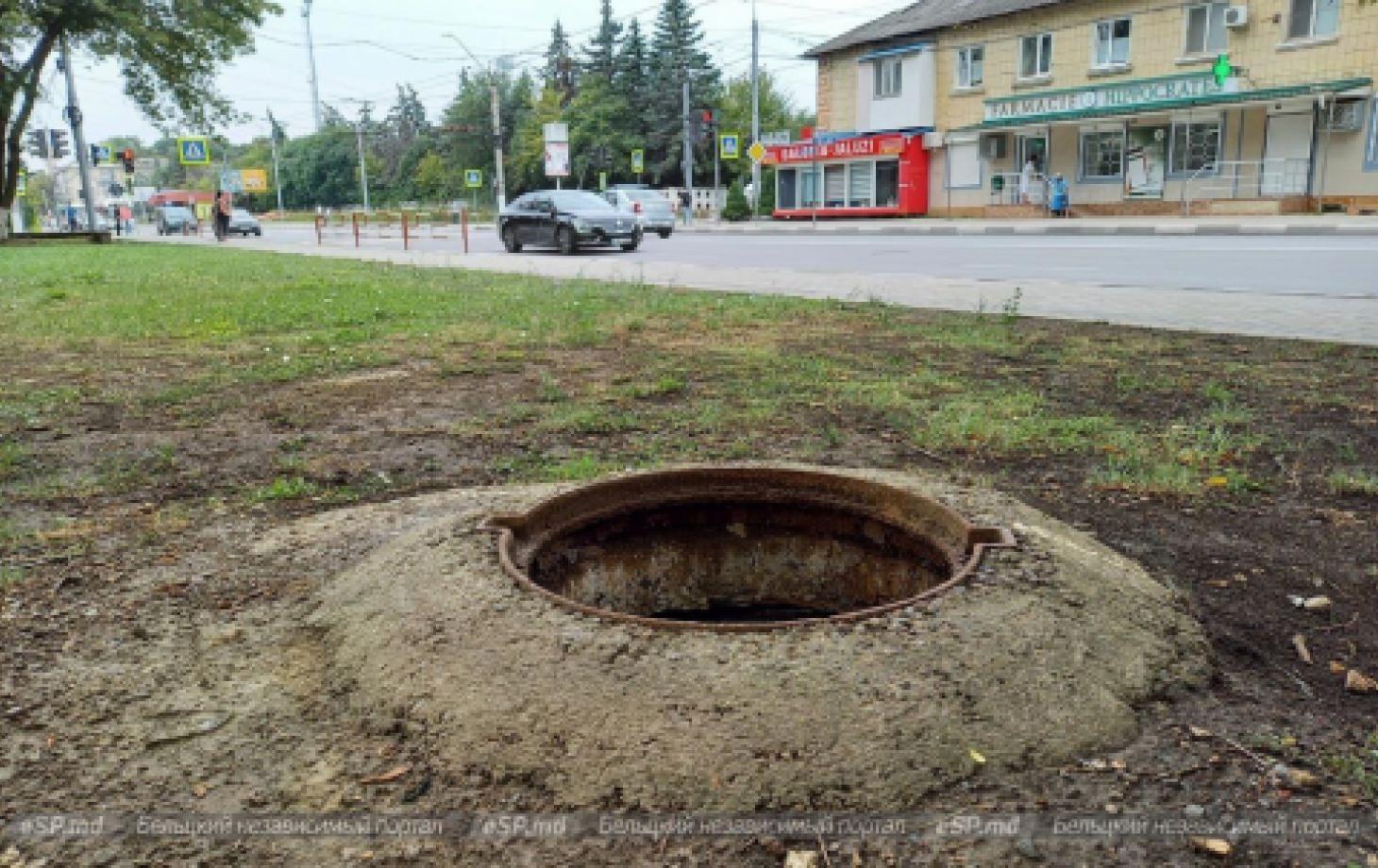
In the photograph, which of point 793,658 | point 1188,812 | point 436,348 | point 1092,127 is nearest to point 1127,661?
point 1188,812

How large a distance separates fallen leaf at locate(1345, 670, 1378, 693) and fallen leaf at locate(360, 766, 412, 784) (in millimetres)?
1969

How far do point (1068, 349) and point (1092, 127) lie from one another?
27.0 meters

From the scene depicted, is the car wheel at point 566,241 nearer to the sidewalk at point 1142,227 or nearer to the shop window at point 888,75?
the sidewalk at point 1142,227

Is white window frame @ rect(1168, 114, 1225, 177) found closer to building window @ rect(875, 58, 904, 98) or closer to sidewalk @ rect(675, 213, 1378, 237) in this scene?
sidewalk @ rect(675, 213, 1378, 237)

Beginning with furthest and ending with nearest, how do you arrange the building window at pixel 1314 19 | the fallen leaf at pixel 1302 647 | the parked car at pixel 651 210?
the parked car at pixel 651 210
the building window at pixel 1314 19
the fallen leaf at pixel 1302 647

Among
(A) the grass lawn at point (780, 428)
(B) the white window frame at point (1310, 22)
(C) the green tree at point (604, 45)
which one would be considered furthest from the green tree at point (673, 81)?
(A) the grass lawn at point (780, 428)

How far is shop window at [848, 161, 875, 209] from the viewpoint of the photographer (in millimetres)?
36438

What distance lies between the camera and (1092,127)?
99.7ft

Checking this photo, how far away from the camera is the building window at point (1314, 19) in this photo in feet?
81.6

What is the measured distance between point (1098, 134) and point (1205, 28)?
3.85 metres

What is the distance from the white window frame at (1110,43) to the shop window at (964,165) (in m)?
4.27

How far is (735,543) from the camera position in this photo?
3.04 meters

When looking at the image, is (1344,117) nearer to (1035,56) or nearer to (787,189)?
(1035,56)

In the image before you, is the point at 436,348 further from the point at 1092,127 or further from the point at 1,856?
the point at 1092,127
